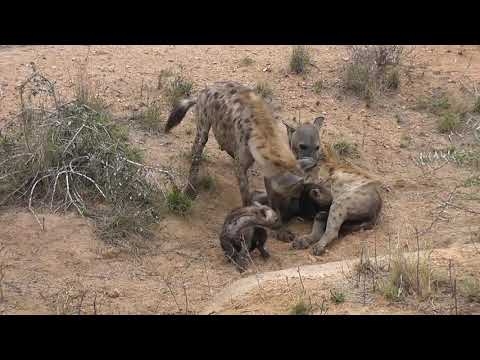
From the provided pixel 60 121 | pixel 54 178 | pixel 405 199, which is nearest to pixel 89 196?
pixel 54 178

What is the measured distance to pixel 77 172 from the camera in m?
6.55

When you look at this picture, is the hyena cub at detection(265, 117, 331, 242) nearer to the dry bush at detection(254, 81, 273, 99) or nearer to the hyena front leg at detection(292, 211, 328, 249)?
the hyena front leg at detection(292, 211, 328, 249)

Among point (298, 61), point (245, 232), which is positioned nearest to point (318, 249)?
point (245, 232)

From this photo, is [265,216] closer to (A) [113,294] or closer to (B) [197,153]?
(B) [197,153]

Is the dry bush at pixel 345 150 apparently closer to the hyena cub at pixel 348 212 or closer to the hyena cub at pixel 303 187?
the hyena cub at pixel 303 187

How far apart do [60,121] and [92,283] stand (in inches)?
72.6

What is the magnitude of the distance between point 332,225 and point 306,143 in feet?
3.24

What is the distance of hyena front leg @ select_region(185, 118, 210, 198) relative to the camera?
727 cm

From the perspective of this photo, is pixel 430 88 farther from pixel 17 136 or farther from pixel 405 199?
pixel 17 136

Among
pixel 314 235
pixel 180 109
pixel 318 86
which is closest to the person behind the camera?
pixel 314 235

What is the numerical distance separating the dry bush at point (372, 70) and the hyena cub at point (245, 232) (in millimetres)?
3286

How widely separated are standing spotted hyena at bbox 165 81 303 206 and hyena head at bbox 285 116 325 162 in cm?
51

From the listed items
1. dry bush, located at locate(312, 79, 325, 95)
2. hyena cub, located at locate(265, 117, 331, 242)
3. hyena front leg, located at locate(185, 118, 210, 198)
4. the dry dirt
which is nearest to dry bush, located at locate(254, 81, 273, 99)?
the dry dirt

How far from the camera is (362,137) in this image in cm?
862
